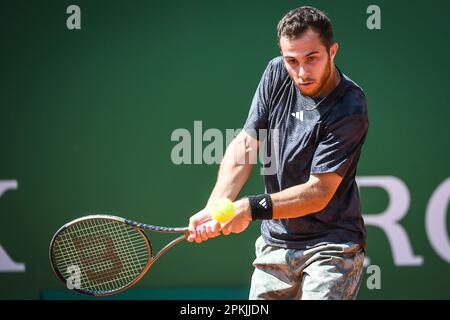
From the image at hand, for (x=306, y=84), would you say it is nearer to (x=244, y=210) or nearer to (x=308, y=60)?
(x=308, y=60)

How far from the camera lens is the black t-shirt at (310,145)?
3627 mm

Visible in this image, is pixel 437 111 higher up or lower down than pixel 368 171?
higher up

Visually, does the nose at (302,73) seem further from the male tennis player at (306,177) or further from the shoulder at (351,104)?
the shoulder at (351,104)

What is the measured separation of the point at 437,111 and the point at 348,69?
0.69 meters

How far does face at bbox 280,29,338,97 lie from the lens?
3.58 metres

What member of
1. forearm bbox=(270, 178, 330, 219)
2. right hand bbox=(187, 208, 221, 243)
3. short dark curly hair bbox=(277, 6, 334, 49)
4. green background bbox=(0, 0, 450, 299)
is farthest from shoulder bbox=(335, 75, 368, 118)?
green background bbox=(0, 0, 450, 299)

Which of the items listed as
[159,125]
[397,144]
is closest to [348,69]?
[397,144]

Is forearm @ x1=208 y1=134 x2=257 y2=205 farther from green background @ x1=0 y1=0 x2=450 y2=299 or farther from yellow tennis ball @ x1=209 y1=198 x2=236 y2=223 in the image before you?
green background @ x1=0 y1=0 x2=450 y2=299

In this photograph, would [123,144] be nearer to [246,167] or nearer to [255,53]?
[255,53]

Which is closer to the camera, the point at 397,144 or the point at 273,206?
the point at 273,206

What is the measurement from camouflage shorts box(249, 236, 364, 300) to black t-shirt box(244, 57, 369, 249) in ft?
0.14

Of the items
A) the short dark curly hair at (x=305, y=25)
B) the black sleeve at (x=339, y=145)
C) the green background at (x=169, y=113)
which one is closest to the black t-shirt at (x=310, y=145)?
the black sleeve at (x=339, y=145)

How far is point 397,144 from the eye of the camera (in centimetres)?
567

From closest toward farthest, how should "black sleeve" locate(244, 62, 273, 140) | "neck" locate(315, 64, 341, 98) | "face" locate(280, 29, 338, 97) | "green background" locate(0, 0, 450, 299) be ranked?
"face" locate(280, 29, 338, 97) < "neck" locate(315, 64, 341, 98) < "black sleeve" locate(244, 62, 273, 140) < "green background" locate(0, 0, 450, 299)
